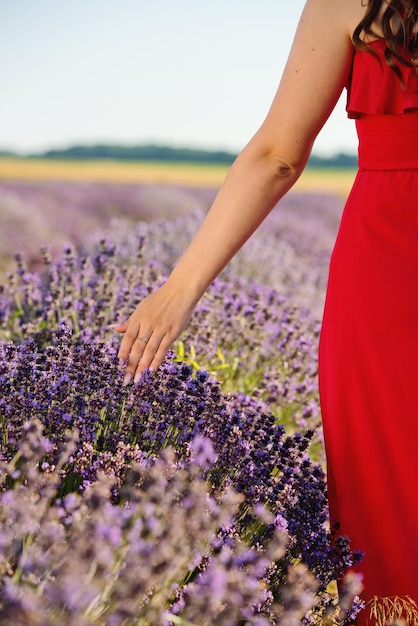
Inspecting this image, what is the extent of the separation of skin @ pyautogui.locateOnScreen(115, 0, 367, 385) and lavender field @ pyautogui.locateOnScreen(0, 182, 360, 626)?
18 centimetres

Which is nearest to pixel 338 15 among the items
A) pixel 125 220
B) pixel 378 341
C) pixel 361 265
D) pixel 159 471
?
pixel 361 265

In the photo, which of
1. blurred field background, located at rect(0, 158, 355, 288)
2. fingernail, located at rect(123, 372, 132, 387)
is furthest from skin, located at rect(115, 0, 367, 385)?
blurred field background, located at rect(0, 158, 355, 288)

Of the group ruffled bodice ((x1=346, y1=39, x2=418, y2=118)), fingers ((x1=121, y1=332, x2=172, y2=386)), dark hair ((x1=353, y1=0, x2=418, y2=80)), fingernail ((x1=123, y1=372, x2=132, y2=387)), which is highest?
dark hair ((x1=353, y1=0, x2=418, y2=80))

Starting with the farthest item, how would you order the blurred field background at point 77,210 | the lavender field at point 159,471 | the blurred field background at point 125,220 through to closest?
1. the blurred field background at point 77,210
2. the blurred field background at point 125,220
3. the lavender field at point 159,471

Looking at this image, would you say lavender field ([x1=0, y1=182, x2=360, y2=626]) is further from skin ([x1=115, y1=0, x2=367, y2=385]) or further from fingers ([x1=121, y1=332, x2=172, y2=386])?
skin ([x1=115, y1=0, x2=367, y2=385])

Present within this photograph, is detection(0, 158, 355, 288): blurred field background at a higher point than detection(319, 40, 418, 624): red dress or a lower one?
lower

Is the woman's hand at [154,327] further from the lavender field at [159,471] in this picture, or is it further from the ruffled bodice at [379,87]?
the ruffled bodice at [379,87]

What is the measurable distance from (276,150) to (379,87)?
0.27 metres

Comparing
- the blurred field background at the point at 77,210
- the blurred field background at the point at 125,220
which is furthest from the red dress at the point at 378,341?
the blurred field background at the point at 77,210

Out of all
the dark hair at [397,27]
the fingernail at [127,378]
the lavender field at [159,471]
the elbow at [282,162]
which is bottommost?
the lavender field at [159,471]

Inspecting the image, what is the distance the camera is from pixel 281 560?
199 centimetres

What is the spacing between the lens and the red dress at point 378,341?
1.93m

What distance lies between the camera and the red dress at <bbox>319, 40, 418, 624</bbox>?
1.93m

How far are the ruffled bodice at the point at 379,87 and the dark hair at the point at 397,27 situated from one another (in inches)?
1.0
